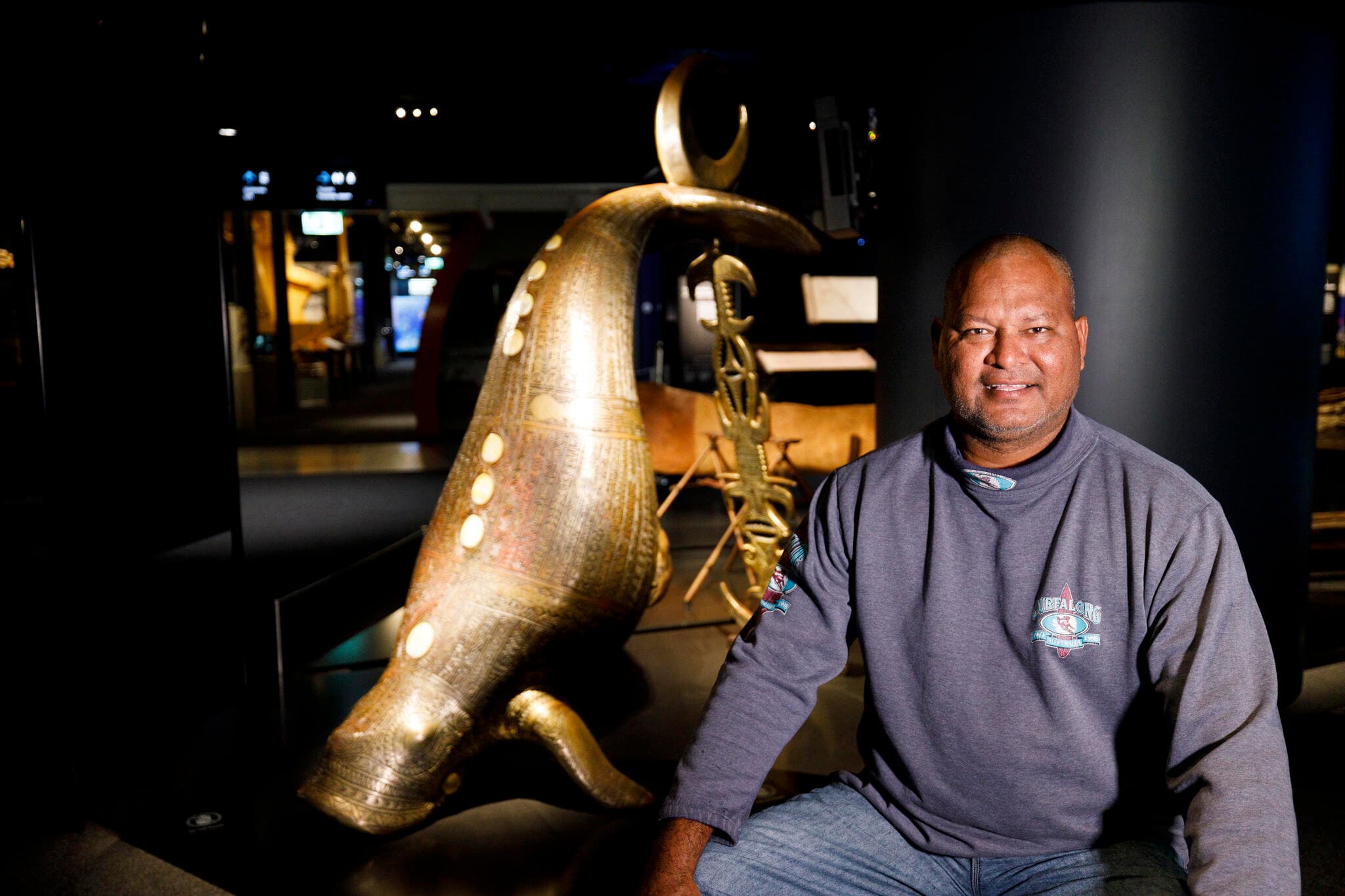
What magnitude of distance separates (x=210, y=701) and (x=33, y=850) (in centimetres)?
88

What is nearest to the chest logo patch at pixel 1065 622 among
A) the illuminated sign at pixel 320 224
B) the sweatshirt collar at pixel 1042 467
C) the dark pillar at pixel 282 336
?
the sweatshirt collar at pixel 1042 467

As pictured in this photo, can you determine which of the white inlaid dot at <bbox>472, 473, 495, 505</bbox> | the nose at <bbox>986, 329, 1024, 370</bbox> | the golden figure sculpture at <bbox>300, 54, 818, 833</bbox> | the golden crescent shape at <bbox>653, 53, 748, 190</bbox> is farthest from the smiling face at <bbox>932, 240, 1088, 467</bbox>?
the golden crescent shape at <bbox>653, 53, 748, 190</bbox>

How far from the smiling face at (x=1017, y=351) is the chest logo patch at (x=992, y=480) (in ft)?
0.20

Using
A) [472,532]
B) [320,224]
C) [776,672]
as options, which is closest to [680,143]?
[472,532]

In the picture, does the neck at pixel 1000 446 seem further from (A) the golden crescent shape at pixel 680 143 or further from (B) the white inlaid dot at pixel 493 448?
(A) the golden crescent shape at pixel 680 143

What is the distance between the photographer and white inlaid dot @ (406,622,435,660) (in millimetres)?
2154

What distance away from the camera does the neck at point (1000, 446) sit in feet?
4.35

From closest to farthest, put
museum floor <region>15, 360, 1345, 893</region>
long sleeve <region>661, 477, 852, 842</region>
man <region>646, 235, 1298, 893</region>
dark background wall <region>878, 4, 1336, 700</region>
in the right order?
man <region>646, 235, 1298, 893</region> < long sleeve <region>661, 477, 852, 842</region> < museum floor <region>15, 360, 1345, 893</region> < dark background wall <region>878, 4, 1336, 700</region>

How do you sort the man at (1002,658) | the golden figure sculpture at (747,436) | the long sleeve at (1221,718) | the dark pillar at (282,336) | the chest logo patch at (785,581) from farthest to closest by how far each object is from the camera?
the dark pillar at (282,336) < the golden figure sculpture at (747,436) < the chest logo patch at (785,581) < the man at (1002,658) < the long sleeve at (1221,718)

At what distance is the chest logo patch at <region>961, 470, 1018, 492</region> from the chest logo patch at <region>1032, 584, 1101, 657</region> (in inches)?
6.0

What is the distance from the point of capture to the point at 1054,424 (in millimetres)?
1325

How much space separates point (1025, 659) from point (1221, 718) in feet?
0.77

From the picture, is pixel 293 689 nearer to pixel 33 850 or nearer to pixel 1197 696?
pixel 33 850

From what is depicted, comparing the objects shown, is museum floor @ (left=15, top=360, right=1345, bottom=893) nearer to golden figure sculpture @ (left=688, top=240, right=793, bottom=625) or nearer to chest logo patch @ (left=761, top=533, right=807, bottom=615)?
golden figure sculpture @ (left=688, top=240, right=793, bottom=625)
